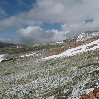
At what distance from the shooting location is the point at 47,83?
39125 millimetres

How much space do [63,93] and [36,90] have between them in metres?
7.54

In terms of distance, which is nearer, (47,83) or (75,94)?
(75,94)

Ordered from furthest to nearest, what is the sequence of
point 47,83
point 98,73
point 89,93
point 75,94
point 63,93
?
1. point 47,83
2. point 98,73
3. point 63,93
4. point 75,94
5. point 89,93

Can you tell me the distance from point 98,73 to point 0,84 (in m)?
22.9

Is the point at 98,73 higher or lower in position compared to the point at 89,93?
higher

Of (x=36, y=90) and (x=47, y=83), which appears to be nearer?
(x=36, y=90)

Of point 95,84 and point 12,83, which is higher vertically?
point 12,83

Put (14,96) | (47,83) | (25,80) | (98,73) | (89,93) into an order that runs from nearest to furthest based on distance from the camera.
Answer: (89,93)
(98,73)
(14,96)
(47,83)
(25,80)

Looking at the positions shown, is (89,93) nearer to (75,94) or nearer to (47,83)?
(75,94)

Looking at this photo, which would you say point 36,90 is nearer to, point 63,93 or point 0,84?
point 63,93

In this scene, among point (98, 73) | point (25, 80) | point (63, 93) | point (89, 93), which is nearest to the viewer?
point (89, 93)

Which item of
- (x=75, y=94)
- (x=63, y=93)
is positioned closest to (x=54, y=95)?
(x=63, y=93)

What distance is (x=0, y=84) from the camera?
49219mm

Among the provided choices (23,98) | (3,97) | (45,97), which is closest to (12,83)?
(3,97)
